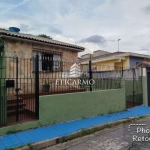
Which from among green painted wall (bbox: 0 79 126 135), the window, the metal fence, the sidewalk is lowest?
the sidewalk

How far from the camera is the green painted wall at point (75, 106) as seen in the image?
5.77 meters

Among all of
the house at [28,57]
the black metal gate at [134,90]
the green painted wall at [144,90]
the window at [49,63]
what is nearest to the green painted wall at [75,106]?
the window at [49,63]

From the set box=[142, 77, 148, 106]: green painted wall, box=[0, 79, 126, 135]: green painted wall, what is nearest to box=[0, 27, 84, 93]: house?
box=[0, 79, 126, 135]: green painted wall

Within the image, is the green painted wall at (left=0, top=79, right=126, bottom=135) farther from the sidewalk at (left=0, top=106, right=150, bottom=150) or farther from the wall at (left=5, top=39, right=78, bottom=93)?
the wall at (left=5, top=39, right=78, bottom=93)

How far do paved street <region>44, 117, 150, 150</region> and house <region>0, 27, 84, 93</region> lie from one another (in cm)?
340

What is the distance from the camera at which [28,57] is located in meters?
9.23

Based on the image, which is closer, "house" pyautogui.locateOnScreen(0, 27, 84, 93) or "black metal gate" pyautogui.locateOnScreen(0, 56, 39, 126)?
"black metal gate" pyautogui.locateOnScreen(0, 56, 39, 126)

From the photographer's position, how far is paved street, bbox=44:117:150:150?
434 cm

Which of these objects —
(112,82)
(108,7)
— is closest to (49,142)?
(112,82)

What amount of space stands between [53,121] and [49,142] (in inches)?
59.8

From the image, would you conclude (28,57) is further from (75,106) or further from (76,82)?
(75,106)

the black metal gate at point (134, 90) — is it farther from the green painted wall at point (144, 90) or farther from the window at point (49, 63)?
the window at point (49, 63)

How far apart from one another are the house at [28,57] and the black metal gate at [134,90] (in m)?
4.50

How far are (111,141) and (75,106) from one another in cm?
238
